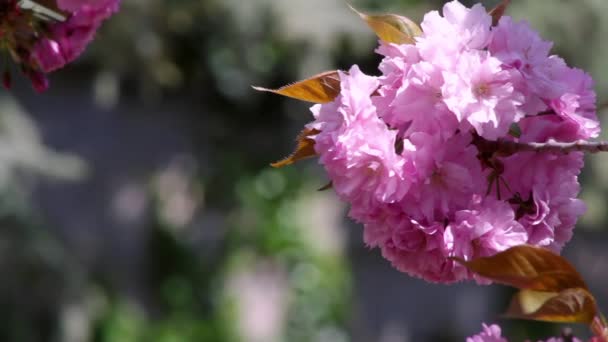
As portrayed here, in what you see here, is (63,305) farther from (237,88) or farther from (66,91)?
(237,88)

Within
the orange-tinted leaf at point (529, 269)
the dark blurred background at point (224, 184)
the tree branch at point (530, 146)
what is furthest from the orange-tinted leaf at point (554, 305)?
the dark blurred background at point (224, 184)

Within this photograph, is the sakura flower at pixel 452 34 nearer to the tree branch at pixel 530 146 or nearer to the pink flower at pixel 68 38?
the tree branch at pixel 530 146

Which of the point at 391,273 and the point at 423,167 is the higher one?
the point at 423,167

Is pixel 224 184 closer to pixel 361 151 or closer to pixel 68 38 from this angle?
pixel 68 38

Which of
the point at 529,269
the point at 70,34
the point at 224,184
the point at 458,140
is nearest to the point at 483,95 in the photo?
the point at 458,140

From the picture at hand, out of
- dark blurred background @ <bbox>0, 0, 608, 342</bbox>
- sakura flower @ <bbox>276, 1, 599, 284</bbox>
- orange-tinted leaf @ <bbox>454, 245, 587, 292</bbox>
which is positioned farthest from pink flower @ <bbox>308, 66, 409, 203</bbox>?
dark blurred background @ <bbox>0, 0, 608, 342</bbox>

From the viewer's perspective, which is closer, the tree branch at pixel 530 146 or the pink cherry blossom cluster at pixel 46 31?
the tree branch at pixel 530 146

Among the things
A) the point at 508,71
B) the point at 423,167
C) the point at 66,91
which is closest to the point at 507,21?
the point at 508,71
